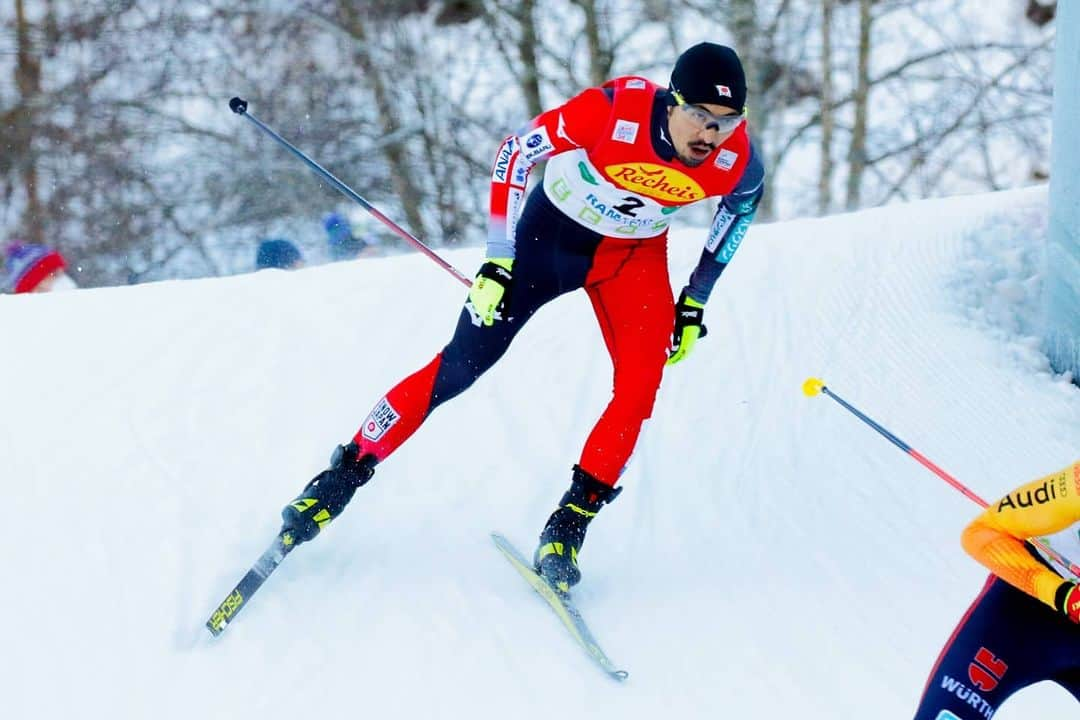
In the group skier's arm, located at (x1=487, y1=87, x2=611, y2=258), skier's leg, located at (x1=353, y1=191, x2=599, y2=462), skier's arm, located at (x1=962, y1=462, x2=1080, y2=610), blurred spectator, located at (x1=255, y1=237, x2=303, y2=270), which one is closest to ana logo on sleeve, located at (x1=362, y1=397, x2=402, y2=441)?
skier's leg, located at (x1=353, y1=191, x2=599, y2=462)

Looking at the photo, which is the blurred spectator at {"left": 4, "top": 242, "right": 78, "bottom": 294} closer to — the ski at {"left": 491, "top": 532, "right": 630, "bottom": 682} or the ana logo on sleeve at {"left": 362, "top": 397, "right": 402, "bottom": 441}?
the ana logo on sleeve at {"left": 362, "top": 397, "right": 402, "bottom": 441}

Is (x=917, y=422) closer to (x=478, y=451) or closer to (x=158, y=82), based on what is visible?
(x=478, y=451)

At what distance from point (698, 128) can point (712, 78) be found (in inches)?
5.4

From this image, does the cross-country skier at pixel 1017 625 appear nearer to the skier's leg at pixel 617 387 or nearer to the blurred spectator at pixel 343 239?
the skier's leg at pixel 617 387

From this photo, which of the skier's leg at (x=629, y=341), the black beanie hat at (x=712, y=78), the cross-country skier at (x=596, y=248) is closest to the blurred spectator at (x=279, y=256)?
the cross-country skier at (x=596, y=248)

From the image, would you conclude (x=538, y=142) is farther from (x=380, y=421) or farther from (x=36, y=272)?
(x=36, y=272)

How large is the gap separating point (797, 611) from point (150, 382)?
2.32 metres

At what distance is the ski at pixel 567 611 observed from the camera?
3.17m

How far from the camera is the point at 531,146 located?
11.0ft

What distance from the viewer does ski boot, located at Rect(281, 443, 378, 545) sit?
3387mm

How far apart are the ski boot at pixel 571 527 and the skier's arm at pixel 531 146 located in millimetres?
639

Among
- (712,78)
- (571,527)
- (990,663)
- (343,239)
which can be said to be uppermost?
(712,78)

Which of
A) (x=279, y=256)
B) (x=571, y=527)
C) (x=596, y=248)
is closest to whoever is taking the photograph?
(x=571, y=527)

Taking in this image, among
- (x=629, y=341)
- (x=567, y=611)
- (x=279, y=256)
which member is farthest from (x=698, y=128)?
(x=279, y=256)
